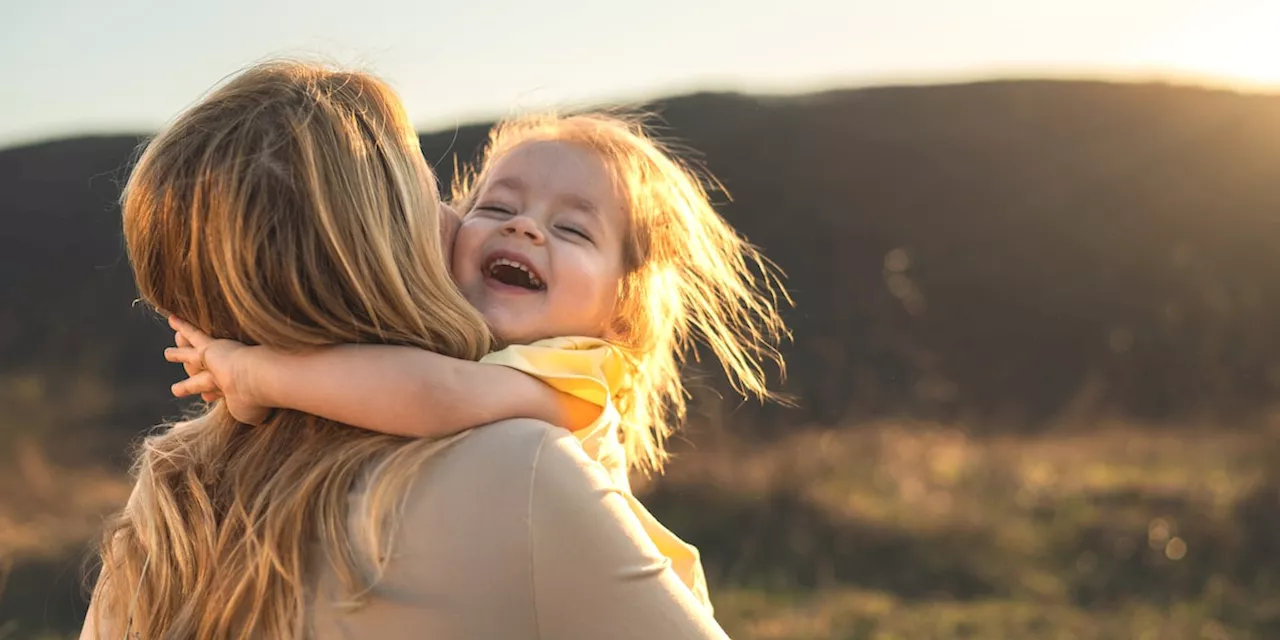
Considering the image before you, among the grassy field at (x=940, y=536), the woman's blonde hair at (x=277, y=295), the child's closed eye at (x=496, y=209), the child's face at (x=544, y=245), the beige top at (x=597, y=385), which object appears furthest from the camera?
the grassy field at (x=940, y=536)

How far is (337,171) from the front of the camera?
4.78ft

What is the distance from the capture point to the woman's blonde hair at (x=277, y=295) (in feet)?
4.66

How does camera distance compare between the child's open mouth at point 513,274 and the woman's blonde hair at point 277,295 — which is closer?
the woman's blonde hair at point 277,295

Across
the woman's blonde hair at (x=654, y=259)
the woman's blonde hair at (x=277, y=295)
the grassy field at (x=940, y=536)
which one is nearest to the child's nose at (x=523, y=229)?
the woman's blonde hair at (x=654, y=259)

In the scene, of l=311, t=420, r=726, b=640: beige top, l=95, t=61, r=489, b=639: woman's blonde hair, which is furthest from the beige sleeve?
l=95, t=61, r=489, b=639: woman's blonde hair

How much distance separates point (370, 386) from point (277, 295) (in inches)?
5.7

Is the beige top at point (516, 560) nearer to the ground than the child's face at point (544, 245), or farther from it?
nearer to the ground

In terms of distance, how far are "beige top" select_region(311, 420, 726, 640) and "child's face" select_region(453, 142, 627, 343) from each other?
609mm

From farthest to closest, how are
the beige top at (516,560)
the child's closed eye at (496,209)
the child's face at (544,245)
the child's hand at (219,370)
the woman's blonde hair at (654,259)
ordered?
the woman's blonde hair at (654,259), the child's closed eye at (496,209), the child's face at (544,245), the child's hand at (219,370), the beige top at (516,560)

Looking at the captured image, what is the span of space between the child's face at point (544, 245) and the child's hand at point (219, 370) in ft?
1.47

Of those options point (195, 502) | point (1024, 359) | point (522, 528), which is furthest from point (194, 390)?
point (1024, 359)

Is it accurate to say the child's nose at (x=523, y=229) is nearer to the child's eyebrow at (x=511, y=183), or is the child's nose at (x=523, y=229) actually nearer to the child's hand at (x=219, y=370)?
the child's eyebrow at (x=511, y=183)

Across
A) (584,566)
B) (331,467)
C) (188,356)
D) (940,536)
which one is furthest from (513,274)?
(940,536)

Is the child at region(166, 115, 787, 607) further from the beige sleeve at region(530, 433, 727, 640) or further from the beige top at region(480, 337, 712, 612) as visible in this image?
the beige sleeve at region(530, 433, 727, 640)
